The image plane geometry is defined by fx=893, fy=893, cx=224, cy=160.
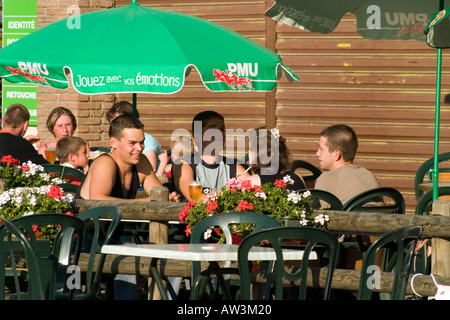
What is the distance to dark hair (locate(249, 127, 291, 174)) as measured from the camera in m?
6.44

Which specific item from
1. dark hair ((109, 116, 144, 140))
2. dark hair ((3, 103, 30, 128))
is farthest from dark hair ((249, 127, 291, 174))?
dark hair ((3, 103, 30, 128))

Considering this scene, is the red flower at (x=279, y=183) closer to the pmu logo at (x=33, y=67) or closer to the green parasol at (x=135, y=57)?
the green parasol at (x=135, y=57)

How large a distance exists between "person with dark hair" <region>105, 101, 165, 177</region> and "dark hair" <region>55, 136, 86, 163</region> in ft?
3.01

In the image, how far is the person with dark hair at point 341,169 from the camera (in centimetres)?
679

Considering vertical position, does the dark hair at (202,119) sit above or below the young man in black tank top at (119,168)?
above

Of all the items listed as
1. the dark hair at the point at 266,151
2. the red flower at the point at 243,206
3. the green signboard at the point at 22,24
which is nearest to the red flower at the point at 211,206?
the red flower at the point at 243,206

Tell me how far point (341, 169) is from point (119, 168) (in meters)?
1.71

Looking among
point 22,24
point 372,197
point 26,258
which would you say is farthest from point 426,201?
point 22,24

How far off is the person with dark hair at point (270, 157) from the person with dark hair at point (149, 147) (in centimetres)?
289

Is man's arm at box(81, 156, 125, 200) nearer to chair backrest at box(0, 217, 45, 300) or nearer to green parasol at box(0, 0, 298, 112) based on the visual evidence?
green parasol at box(0, 0, 298, 112)

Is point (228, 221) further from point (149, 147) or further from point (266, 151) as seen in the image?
point (149, 147)

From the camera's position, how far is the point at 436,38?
7137mm

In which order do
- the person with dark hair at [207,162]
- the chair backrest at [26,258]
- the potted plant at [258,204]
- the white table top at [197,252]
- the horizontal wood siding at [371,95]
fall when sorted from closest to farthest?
the white table top at [197,252], the chair backrest at [26,258], the potted plant at [258,204], the person with dark hair at [207,162], the horizontal wood siding at [371,95]
